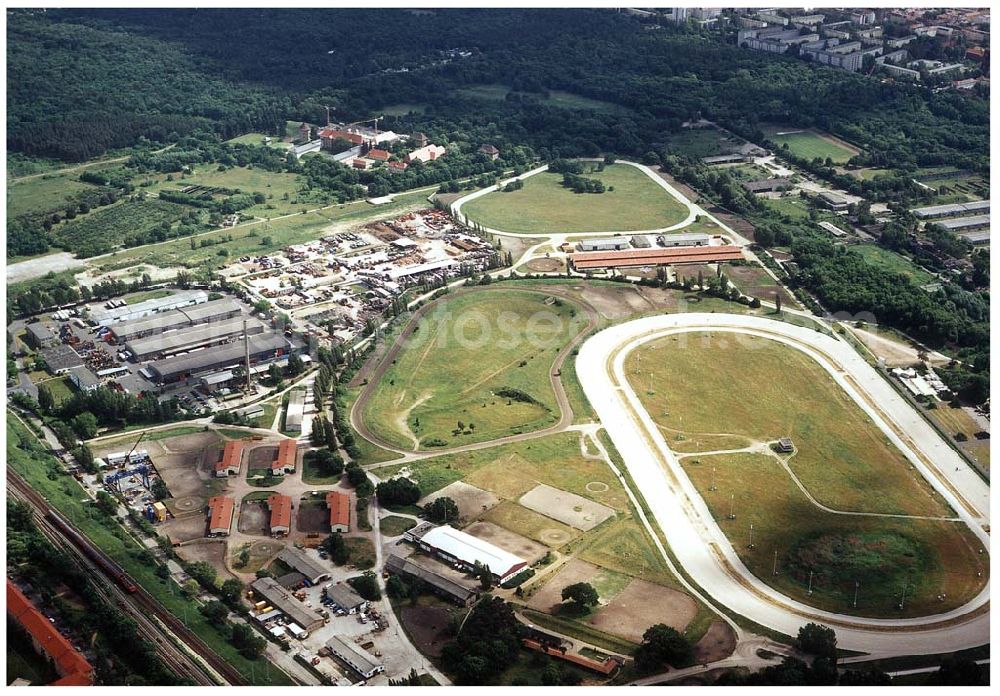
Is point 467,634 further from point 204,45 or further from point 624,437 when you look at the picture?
point 204,45

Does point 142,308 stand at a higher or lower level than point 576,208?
higher

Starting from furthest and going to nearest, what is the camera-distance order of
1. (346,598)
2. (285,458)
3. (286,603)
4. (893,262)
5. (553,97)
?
(553,97), (893,262), (285,458), (346,598), (286,603)

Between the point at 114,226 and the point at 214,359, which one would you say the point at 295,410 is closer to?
the point at 214,359

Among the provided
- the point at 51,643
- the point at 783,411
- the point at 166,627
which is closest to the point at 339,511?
the point at 166,627

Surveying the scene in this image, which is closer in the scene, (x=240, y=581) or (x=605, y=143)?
(x=240, y=581)

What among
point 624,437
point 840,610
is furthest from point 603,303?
point 840,610

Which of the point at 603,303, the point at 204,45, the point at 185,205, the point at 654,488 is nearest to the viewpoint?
the point at 654,488

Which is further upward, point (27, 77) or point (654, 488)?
point (27, 77)
